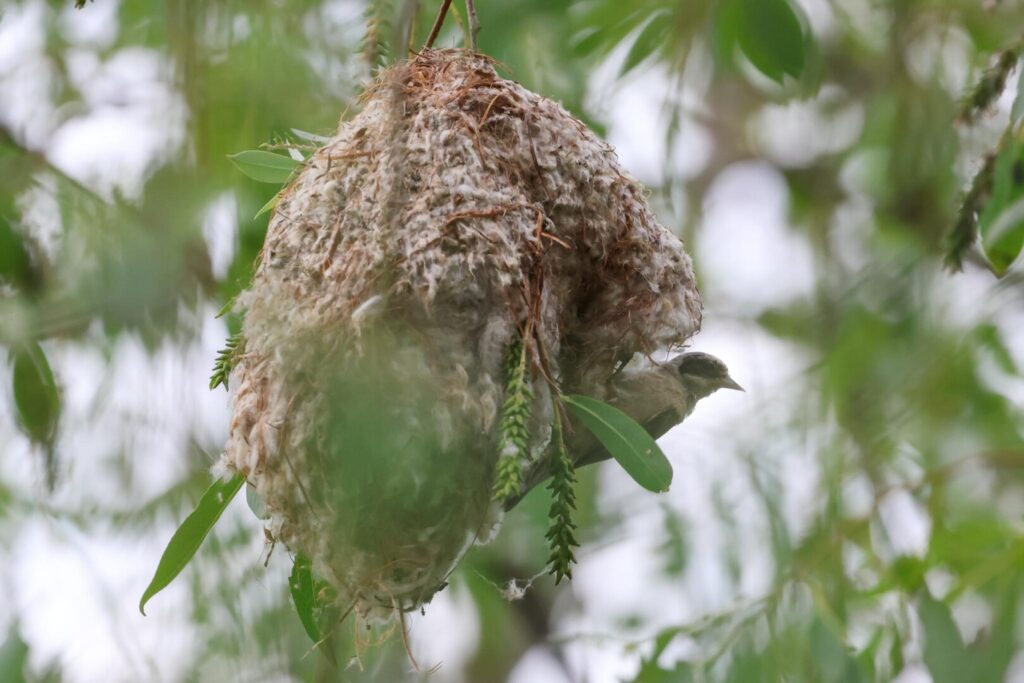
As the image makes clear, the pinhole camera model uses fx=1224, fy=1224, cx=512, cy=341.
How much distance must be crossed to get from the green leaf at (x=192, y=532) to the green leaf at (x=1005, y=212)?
3.15 feet

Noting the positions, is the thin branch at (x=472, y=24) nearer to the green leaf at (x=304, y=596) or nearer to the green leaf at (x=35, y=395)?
the green leaf at (x=304, y=596)

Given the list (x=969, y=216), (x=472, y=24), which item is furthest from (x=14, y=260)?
(x=969, y=216)

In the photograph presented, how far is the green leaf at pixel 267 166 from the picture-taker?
1492 millimetres

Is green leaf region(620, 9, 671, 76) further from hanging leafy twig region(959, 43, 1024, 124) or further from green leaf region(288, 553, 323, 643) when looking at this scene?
green leaf region(288, 553, 323, 643)

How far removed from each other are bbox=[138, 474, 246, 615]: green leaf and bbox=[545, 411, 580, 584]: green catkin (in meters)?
0.38

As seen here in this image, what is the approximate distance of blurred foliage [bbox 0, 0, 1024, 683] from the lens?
1.83m

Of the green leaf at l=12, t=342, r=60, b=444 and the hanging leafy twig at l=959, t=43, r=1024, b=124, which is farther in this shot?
the green leaf at l=12, t=342, r=60, b=444

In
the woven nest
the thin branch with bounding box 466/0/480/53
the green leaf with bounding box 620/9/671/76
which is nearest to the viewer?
the woven nest

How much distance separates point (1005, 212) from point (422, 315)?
0.78 metres

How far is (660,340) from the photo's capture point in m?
1.48

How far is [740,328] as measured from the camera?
345cm

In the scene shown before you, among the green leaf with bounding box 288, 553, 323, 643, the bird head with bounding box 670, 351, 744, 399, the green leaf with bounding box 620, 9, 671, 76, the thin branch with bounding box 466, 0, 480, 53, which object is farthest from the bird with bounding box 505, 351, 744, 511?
the green leaf with bounding box 620, 9, 671, 76

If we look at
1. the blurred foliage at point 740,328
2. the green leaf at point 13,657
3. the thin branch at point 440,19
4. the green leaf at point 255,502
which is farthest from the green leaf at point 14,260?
the thin branch at point 440,19

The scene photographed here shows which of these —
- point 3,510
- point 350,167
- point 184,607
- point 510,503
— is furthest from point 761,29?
point 3,510
